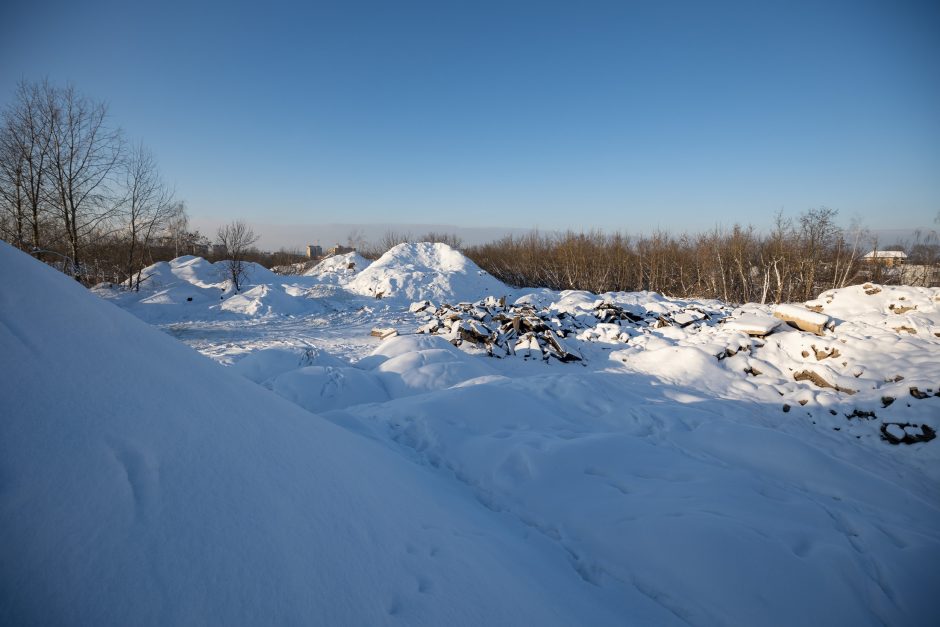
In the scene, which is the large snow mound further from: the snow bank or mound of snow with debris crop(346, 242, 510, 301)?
mound of snow with debris crop(346, 242, 510, 301)

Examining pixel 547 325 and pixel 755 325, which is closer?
pixel 755 325

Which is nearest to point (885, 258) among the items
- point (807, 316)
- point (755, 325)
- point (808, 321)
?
point (807, 316)

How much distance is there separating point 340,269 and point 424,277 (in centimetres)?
652

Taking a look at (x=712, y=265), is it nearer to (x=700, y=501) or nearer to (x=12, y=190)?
(x=700, y=501)

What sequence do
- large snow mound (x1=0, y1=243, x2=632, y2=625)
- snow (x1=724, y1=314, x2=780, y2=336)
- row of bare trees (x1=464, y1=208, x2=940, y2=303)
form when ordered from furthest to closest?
row of bare trees (x1=464, y1=208, x2=940, y2=303) → snow (x1=724, y1=314, x2=780, y2=336) → large snow mound (x1=0, y1=243, x2=632, y2=625)

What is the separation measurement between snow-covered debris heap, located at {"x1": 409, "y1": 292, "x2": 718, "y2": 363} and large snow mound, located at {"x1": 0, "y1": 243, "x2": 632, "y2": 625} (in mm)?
6478

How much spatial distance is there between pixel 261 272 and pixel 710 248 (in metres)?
23.9

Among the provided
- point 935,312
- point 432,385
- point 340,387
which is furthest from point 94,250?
point 935,312

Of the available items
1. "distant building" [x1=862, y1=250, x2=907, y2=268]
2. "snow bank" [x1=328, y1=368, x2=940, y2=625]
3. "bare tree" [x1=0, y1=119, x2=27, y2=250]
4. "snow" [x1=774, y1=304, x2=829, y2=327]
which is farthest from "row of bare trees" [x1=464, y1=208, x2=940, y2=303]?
"bare tree" [x1=0, y1=119, x2=27, y2=250]

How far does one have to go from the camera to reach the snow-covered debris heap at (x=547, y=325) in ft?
29.1

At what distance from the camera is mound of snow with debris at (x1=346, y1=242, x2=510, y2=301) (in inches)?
692

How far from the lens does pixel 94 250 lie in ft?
52.5

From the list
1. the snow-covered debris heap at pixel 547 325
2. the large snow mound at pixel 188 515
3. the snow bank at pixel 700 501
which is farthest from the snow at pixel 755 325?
the large snow mound at pixel 188 515

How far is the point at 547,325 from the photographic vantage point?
10250 mm
